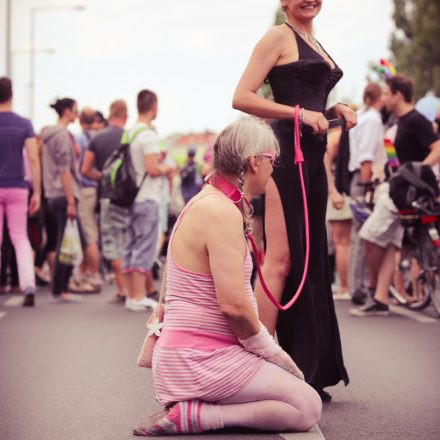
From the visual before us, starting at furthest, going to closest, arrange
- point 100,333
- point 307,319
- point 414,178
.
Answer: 1. point 414,178
2. point 100,333
3. point 307,319

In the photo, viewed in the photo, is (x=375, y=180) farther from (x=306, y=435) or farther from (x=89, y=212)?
(x=306, y=435)

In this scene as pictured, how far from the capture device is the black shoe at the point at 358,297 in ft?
37.9

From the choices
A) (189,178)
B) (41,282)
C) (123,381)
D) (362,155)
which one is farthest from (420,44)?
(123,381)

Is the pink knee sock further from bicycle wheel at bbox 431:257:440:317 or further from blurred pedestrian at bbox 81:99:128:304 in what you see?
blurred pedestrian at bbox 81:99:128:304

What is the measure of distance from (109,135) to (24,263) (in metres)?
2.10

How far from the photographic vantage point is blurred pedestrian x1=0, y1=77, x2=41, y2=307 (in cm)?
1112

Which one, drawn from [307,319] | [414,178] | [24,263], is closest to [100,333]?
[24,263]

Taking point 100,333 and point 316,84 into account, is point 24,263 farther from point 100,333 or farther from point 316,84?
point 316,84

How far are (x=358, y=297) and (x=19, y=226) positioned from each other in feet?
11.5

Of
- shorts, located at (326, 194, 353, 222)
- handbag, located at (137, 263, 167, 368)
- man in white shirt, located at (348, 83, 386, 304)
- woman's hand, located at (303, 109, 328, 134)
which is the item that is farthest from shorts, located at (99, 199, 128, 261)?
handbag, located at (137, 263, 167, 368)

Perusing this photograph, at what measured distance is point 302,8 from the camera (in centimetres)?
584

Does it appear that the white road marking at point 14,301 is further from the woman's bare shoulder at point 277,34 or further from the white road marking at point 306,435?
the white road marking at point 306,435

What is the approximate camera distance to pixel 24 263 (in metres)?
11.1

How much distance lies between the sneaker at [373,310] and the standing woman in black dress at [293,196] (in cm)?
461
